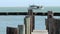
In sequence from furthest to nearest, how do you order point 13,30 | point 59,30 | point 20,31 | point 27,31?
point 27,31
point 20,31
point 13,30
point 59,30

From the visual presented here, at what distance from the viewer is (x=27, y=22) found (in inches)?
314

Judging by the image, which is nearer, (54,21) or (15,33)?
(54,21)

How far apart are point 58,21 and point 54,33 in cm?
25

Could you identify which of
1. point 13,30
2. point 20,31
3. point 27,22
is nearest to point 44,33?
point 27,22

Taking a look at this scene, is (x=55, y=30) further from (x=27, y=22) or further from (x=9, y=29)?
(x=27, y=22)

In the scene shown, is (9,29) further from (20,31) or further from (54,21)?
(54,21)

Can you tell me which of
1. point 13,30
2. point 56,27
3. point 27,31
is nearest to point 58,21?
point 56,27

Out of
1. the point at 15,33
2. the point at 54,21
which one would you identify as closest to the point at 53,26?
the point at 54,21

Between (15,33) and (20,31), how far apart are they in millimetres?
438

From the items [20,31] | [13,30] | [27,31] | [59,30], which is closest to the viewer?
[59,30]

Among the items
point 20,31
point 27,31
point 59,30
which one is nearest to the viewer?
point 59,30

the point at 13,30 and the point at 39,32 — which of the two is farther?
the point at 39,32

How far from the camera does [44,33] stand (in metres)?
7.77

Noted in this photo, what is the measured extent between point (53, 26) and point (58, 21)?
7.0 inches
